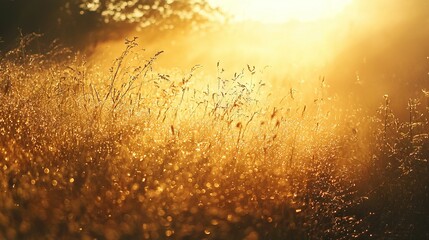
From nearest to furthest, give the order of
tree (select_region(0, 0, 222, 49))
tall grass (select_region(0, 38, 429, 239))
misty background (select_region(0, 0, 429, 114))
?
tall grass (select_region(0, 38, 429, 239)) < misty background (select_region(0, 0, 429, 114)) < tree (select_region(0, 0, 222, 49))

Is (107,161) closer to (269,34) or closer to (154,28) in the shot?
(269,34)

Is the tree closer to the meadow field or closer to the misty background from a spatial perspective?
the misty background

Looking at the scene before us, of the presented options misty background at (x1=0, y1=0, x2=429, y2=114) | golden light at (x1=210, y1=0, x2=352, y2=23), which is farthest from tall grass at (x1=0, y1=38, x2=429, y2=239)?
golden light at (x1=210, y1=0, x2=352, y2=23)

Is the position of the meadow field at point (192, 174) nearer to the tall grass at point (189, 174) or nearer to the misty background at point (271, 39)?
the tall grass at point (189, 174)

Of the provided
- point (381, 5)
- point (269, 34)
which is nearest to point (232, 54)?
point (269, 34)

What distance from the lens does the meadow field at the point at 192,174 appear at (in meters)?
3.32

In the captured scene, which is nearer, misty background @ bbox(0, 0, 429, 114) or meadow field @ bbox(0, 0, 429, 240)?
meadow field @ bbox(0, 0, 429, 240)

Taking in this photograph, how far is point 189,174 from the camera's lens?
375cm

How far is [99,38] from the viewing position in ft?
43.7

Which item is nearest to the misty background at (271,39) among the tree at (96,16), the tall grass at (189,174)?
the tree at (96,16)

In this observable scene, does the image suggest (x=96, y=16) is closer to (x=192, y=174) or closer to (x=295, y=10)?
(x=295, y=10)

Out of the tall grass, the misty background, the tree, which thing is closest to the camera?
the tall grass

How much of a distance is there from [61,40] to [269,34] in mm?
4256

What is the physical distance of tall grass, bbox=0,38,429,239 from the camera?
3324 mm
